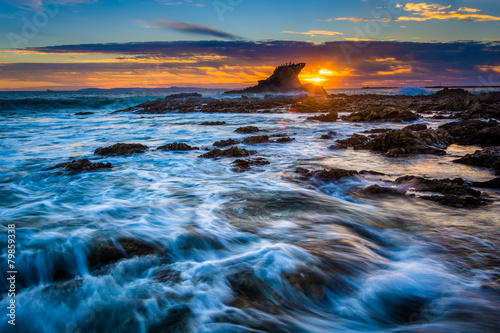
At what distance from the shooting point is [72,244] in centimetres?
330

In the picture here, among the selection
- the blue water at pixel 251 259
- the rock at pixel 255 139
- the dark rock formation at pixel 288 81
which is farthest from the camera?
the dark rock formation at pixel 288 81

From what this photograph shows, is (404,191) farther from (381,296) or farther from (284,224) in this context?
(381,296)

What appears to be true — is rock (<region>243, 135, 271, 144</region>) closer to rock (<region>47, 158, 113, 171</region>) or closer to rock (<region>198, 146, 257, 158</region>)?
Answer: rock (<region>198, 146, 257, 158</region>)

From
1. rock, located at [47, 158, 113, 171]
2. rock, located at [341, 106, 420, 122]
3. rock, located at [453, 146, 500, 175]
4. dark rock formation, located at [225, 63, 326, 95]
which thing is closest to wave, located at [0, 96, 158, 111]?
rock, located at [47, 158, 113, 171]

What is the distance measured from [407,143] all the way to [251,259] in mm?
6510

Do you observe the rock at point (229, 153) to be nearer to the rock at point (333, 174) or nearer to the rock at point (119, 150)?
the rock at point (119, 150)

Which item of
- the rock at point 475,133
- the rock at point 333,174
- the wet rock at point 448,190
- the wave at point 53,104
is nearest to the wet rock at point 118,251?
the rock at point 333,174

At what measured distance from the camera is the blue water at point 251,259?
2.35 meters

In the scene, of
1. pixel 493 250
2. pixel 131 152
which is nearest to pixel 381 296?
pixel 493 250

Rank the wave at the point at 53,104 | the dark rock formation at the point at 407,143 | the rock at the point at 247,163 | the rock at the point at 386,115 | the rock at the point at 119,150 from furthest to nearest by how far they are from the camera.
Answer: the wave at the point at 53,104 → the rock at the point at 386,115 → the rock at the point at 119,150 → the dark rock formation at the point at 407,143 → the rock at the point at 247,163

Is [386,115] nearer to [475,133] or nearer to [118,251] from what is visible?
[475,133]

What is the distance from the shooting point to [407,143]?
772 centimetres

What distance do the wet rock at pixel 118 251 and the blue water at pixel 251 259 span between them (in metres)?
0.06

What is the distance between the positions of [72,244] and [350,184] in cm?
451
